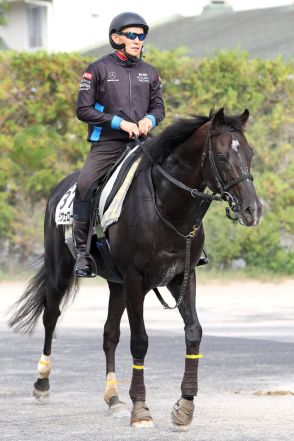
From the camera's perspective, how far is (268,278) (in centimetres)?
2033

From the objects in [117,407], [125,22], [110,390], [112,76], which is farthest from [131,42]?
[117,407]

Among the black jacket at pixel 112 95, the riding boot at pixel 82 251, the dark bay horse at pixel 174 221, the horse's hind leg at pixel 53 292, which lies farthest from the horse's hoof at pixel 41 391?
the black jacket at pixel 112 95

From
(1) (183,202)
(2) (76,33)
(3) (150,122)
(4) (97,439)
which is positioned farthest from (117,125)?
(2) (76,33)

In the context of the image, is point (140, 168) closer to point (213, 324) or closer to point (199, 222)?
point (199, 222)

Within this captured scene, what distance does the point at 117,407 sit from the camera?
351 inches

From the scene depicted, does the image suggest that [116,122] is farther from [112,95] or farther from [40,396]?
[40,396]

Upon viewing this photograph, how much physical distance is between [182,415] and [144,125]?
2.32 m

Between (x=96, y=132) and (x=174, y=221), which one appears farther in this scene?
(x=96, y=132)

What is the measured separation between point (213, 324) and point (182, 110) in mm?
6408

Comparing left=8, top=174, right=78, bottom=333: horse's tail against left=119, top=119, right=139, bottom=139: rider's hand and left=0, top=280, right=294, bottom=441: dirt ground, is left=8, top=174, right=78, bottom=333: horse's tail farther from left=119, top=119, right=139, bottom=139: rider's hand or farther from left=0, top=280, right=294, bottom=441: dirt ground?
left=119, top=119, right=139, bottom=139: rider's hand

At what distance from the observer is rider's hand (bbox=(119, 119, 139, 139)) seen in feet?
29.8

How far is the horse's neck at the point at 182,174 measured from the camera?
27.4 feet

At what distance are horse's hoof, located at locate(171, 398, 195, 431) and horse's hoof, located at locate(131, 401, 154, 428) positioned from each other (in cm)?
17

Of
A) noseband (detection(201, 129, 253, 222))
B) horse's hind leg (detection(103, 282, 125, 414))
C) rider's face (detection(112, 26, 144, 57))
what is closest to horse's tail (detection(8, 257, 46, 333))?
horse's hind leg (detection(103, 282, 125, 414))
